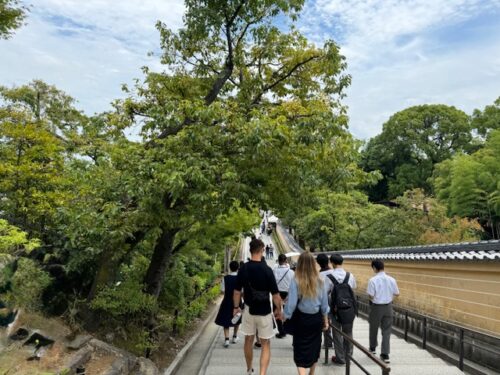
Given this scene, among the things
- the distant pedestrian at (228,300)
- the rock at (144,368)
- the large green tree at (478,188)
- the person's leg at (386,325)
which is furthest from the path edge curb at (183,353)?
Answer: the large green tree at (478,188)

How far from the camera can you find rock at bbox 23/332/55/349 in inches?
242

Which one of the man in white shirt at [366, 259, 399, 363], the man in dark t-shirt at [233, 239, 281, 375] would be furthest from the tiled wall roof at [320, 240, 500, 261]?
the man in dark t-shirt at [233, 239, 281, 375]

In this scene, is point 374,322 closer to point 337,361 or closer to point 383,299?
point 383,299

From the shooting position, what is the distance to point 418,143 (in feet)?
→ 153

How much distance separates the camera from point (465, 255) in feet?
25.3

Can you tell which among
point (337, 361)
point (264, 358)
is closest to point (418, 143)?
point (337, 361)

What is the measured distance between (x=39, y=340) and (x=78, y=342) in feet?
2.17

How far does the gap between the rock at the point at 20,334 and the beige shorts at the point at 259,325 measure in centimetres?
315

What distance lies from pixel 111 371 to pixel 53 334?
1.21 m

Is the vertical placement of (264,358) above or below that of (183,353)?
above

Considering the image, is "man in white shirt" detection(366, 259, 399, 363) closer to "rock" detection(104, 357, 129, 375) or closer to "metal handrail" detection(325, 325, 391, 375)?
"metal handrail" detection(325, 325, 391, 375)

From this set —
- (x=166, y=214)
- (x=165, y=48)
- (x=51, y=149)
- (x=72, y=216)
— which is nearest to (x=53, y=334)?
(x=72, y=216)

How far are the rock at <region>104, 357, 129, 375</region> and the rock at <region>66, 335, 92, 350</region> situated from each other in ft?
2.03

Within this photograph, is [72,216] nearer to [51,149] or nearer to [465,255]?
[51,149]
